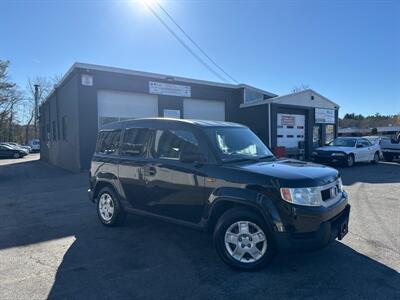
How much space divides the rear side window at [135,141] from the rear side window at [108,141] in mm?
280

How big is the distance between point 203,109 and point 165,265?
16520 mm

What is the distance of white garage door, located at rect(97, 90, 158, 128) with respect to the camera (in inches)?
648

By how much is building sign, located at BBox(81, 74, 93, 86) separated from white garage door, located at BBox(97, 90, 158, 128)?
723mm

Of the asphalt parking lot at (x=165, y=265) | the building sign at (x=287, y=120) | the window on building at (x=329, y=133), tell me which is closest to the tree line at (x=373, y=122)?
the window on building at (x=329, y=133)

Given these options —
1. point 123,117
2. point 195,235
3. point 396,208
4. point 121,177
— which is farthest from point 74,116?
point 396,208

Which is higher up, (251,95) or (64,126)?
(251,95)

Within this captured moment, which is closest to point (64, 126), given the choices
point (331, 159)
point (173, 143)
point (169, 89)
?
point (169, 89)

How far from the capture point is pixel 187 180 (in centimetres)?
464

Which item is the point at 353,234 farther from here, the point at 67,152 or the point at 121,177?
the point at 67,152

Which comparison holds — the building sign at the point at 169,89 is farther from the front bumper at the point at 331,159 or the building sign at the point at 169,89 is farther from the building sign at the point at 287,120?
the front bumper at the point at 331,159

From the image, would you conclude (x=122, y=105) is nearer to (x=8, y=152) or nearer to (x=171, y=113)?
(x=171, y=113)

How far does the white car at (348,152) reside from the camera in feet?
54.7

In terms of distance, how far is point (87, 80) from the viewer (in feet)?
51.3

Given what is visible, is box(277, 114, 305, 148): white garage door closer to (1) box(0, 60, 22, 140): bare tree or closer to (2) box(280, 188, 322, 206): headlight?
(2) box(280, 188, 322, 206): headlight
